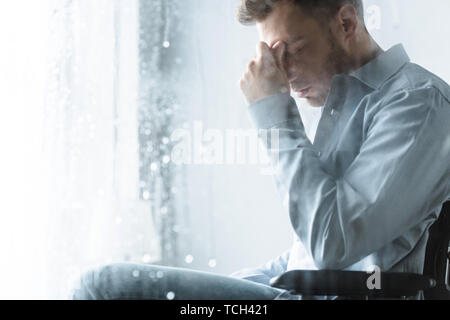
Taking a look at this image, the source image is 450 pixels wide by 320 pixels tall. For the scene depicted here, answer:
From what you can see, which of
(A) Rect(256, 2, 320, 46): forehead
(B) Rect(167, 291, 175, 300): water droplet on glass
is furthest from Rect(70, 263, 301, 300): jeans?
(A) Rect(256, 2, 320, 46): forehead

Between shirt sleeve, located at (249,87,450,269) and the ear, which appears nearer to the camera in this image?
shirt sleeve, located at (249,87,450,269)

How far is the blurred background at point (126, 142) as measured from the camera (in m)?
A: 0.70

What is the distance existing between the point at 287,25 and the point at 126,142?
0.29 meters

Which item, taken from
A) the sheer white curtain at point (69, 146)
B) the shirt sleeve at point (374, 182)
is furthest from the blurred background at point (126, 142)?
the shirt sleeve at point (374, 182)

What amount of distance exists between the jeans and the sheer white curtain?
1.7 inches

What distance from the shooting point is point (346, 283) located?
1.84 feet

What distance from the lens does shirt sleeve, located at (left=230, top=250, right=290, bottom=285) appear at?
733mm

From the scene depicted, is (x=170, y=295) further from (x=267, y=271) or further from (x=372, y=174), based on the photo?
(x=372, y=174)

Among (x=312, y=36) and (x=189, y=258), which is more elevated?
(x=312, y=36)

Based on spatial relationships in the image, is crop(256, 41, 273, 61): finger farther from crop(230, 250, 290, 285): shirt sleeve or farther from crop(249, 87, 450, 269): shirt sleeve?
crop(230, 250, 290, 285): shirt sleeve

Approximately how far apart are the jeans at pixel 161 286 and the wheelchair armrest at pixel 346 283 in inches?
3.0

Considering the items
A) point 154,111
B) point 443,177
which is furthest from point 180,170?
point 443,177

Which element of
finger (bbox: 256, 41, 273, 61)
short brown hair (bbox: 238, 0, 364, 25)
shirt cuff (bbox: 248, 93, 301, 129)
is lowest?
shirt cuff (bbox: 248, 93, 301, 129)

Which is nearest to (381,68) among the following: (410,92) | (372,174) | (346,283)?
(410,92)
